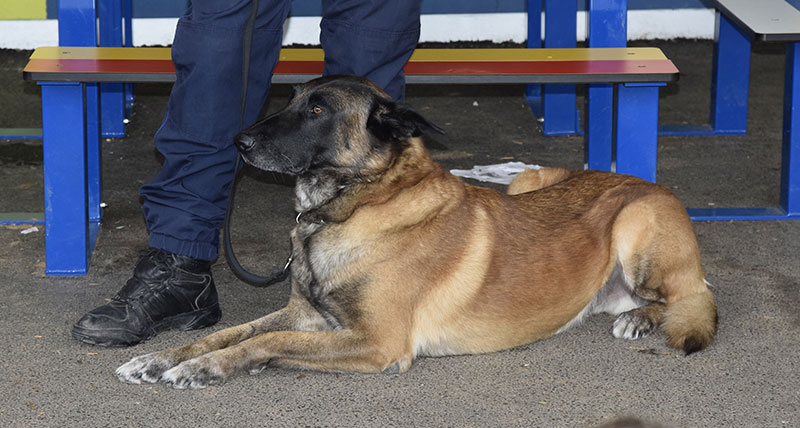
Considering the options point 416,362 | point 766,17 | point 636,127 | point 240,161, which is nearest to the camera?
point 416,362

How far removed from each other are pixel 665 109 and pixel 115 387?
4.36 m

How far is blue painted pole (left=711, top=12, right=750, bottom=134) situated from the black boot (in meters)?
3.47

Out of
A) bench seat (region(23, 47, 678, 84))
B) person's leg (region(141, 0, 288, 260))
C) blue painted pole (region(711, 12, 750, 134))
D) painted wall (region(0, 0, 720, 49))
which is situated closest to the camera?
person's leg (region(141, 0, 288, 260))

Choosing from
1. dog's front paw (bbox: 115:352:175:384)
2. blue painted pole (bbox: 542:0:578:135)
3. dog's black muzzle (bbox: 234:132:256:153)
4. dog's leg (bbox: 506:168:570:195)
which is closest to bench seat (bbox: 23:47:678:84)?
dog's leg (bbox: 506:168:570:195)

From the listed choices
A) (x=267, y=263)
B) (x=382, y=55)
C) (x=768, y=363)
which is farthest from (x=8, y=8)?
(x=768, y=363)

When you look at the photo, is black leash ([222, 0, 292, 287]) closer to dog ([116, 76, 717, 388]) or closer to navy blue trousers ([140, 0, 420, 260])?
navy blue trousers ([140, 0, 420, 260])

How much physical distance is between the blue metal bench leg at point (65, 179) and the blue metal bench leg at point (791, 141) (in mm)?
3003

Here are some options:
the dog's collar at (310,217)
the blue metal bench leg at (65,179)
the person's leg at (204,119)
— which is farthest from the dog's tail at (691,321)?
the blue metal bench leg at (65,179)

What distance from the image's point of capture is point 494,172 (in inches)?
197

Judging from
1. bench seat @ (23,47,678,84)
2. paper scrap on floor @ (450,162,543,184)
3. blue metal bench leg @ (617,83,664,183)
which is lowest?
paper scrap on floor @ (450,162,543,184)

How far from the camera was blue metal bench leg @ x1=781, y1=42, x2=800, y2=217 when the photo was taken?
4355 mm

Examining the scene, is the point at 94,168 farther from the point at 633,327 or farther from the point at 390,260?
the point at 633,327

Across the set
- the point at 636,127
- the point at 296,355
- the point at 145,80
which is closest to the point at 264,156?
the point at 296,355

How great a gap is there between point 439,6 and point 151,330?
17.5ft
